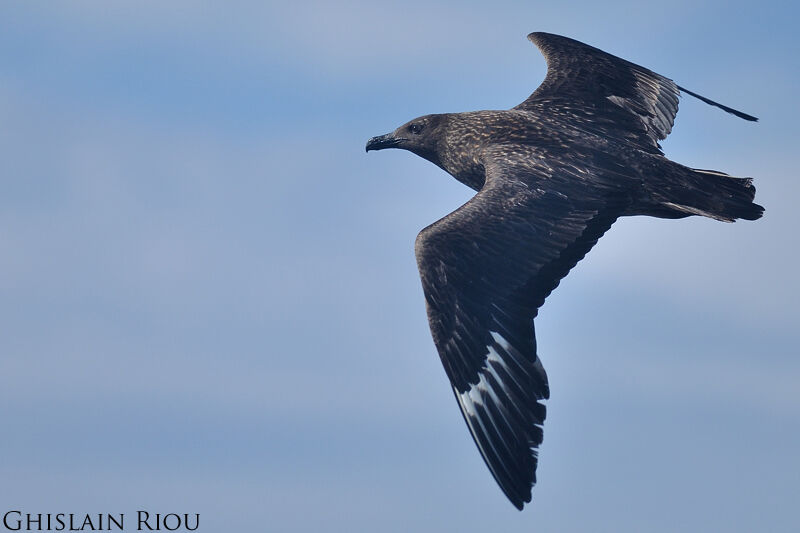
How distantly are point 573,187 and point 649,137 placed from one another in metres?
1.79

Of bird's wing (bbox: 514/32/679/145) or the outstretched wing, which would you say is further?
bird's wing (bbox: 514/32/679/145)

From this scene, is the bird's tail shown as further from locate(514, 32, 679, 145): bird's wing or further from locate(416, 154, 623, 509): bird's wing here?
locate(514, 32, 679, 145): bird's wing

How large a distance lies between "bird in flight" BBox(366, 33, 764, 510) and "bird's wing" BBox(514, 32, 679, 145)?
3 cm

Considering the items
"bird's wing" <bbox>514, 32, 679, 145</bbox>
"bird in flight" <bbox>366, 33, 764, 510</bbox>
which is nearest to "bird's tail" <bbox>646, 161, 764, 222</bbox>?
"bird in flight" <bbox>366, 33, 764, 510</bbox>

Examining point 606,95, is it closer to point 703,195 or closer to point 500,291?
point 703,195

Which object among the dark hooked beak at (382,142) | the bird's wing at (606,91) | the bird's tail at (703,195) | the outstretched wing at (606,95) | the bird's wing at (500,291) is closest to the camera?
the bird's wing at (500,291)

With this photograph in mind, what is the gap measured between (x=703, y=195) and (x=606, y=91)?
214 cm

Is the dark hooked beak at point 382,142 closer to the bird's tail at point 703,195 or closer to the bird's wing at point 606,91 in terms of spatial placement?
the bird's wing at point 606,91

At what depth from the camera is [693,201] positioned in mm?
10953

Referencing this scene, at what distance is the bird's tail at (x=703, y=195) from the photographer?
10.9 metres

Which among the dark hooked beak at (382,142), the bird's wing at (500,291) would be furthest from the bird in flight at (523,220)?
the dark hooked beak at (382,142)

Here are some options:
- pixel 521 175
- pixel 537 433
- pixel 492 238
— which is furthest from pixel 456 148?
pixel 537 433

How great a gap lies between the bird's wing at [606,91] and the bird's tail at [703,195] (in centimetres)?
99

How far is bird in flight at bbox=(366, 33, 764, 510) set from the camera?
9641 mm
